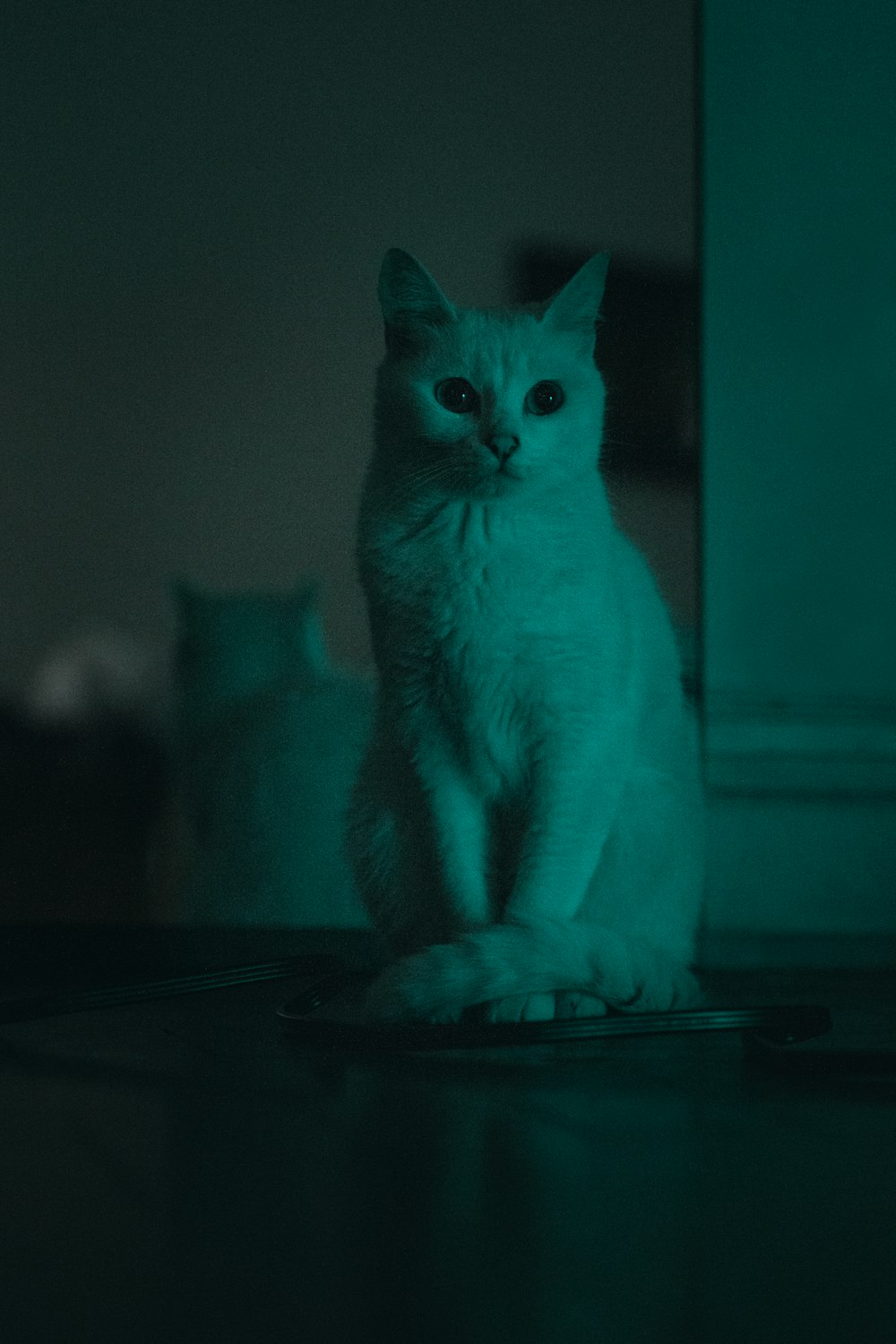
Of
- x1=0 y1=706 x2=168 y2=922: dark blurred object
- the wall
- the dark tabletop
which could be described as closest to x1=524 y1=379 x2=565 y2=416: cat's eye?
the wall

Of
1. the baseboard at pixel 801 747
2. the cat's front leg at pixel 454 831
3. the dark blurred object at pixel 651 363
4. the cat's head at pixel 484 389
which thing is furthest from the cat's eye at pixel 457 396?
the baseboard at pixel 801 747

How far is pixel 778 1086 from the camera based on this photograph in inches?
29.3

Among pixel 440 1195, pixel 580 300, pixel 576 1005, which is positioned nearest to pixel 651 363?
pixel 580 300

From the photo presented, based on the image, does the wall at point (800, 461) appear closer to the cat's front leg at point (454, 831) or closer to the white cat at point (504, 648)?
the white cat at point (504, 648)

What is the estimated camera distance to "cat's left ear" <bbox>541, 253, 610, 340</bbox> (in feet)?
3.32

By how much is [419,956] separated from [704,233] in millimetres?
1041

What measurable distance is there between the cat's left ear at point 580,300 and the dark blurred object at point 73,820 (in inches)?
29.1

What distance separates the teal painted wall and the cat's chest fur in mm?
463

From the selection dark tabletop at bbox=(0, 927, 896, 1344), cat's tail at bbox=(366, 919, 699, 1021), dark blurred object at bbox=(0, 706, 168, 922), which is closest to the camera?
dark tabletop at bbox=(0, 927, 896, 1344)

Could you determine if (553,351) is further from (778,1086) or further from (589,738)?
(778,1086)

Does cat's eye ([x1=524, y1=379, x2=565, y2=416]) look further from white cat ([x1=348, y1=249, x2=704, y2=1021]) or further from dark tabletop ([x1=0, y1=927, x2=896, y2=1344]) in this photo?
dark tabletop ([x1=0, y1=927, x2=896, y2=1344])

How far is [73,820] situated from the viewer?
1346 mm

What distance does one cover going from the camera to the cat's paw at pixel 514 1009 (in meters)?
0.86

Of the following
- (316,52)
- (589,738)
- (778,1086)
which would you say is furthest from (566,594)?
(316,52)
